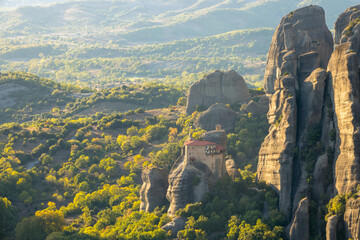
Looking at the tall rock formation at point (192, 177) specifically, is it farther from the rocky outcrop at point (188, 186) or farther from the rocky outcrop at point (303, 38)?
the rocky outcrop at point (303, 38)

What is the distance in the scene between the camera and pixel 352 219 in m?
83.0

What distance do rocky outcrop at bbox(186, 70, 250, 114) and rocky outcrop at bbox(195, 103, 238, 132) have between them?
8536 mm

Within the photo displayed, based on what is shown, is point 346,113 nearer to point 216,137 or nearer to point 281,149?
point 281,149

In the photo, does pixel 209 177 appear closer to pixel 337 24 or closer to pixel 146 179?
pixel 146 179

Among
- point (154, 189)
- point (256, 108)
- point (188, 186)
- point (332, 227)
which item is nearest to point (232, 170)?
point (188, 186)

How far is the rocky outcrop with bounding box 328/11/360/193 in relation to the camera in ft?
283

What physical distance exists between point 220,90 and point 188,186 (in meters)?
54.8

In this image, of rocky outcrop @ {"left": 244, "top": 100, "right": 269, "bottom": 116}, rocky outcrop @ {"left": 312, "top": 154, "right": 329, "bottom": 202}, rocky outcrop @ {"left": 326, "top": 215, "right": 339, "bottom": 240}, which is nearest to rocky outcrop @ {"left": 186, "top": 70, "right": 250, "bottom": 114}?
rocky outcrop @ {"left": 244, "top": 100, "right": 269, "bottom": 116}

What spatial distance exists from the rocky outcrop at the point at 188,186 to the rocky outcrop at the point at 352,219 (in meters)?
25.1

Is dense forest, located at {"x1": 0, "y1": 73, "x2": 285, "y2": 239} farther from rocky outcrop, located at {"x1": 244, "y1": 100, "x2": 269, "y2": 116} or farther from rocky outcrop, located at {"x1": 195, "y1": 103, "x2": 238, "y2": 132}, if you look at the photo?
rocky outcrop, located at {"x1": 195, "y1": 103, "x2": 238, "y2": 132}

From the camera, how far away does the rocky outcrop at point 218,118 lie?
144125 mm

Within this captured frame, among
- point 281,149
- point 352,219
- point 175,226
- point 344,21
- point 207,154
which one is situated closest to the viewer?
point 352,219

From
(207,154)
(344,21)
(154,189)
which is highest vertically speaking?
(344,21)

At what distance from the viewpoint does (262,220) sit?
313 ft
